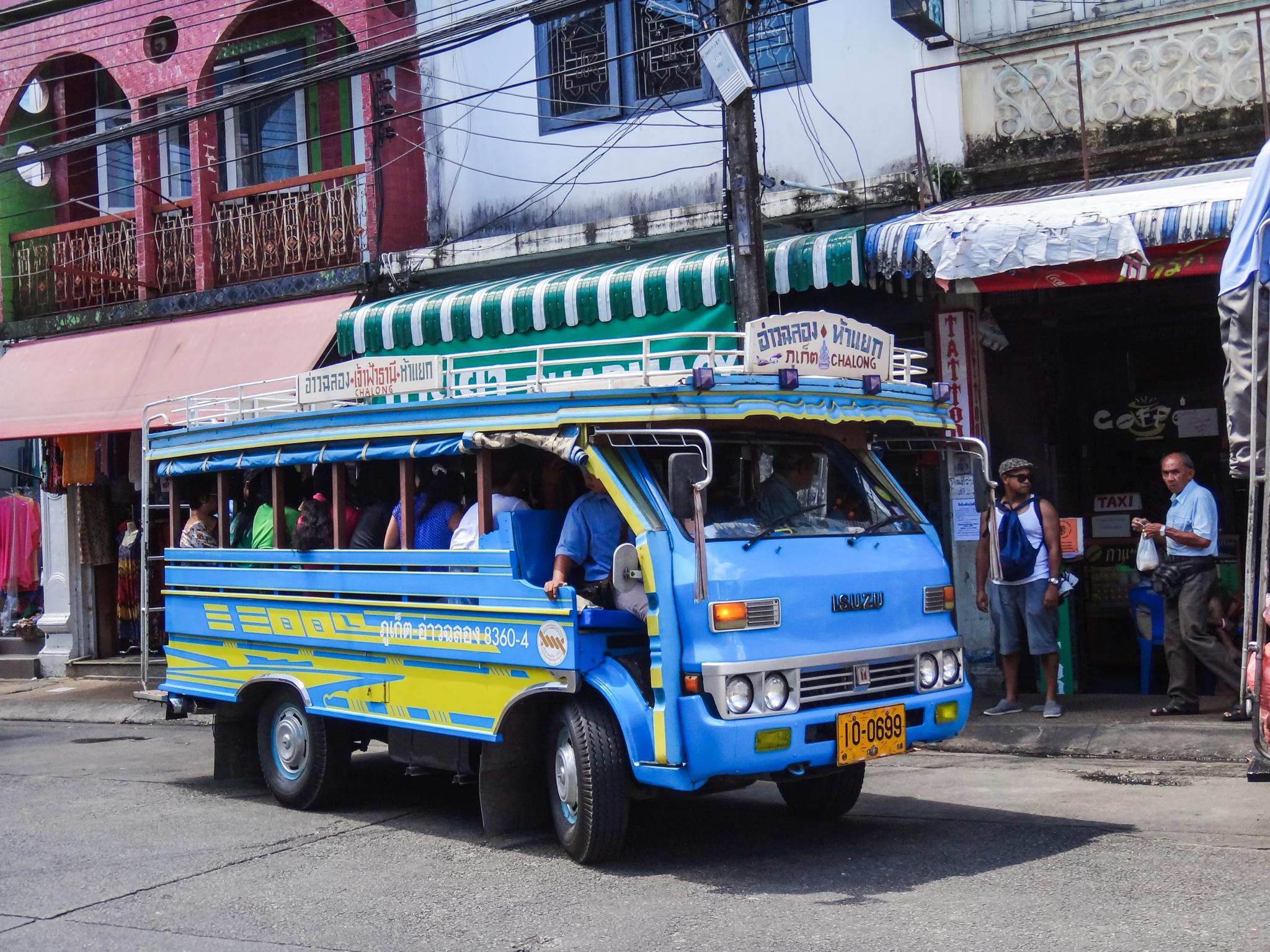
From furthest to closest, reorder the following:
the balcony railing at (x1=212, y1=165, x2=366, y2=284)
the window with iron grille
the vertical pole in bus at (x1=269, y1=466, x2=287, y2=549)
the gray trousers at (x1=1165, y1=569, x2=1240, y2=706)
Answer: the balcony railing at (x1=212, y1=165, x2=366, y2=284) → the window with iron grille → the gray trousers at (x1=1165, y1=569, x2=1240, y2=706) → the vertical pole in bus at (x1=269, y1=466, x2=287, y2=549)

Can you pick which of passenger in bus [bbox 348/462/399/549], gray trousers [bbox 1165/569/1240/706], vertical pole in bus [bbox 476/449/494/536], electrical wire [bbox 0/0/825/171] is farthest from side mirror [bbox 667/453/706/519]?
electrical wire [bbox 0/0/825/171]


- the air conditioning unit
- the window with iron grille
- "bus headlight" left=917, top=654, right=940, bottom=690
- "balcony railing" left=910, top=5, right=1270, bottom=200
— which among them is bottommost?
"bus headlight" left=917, top=654, right=940, bottom=690

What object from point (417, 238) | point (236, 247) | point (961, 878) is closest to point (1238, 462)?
point (961, 878)

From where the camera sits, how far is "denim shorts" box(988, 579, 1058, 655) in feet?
33.3

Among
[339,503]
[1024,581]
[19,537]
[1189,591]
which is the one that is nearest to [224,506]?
[339,503]

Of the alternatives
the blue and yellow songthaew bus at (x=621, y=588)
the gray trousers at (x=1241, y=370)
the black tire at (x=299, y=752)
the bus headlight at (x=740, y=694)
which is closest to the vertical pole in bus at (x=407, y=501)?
the blue and yellow songthaew bus at (x=621, y=588)

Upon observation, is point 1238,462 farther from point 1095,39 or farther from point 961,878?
point 1095,39

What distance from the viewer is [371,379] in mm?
8047

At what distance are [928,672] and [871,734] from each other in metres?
0.58

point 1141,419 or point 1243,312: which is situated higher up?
point 1243,312

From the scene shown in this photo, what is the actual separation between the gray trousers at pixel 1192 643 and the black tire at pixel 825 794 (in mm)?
3636

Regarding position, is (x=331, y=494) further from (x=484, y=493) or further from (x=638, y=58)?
(x=638, y=58)

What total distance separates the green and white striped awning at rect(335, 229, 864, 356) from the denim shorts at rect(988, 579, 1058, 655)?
2762 mm

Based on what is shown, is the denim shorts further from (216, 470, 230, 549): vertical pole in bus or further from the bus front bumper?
(216, 470, 230, 549): vertical pole in bus
